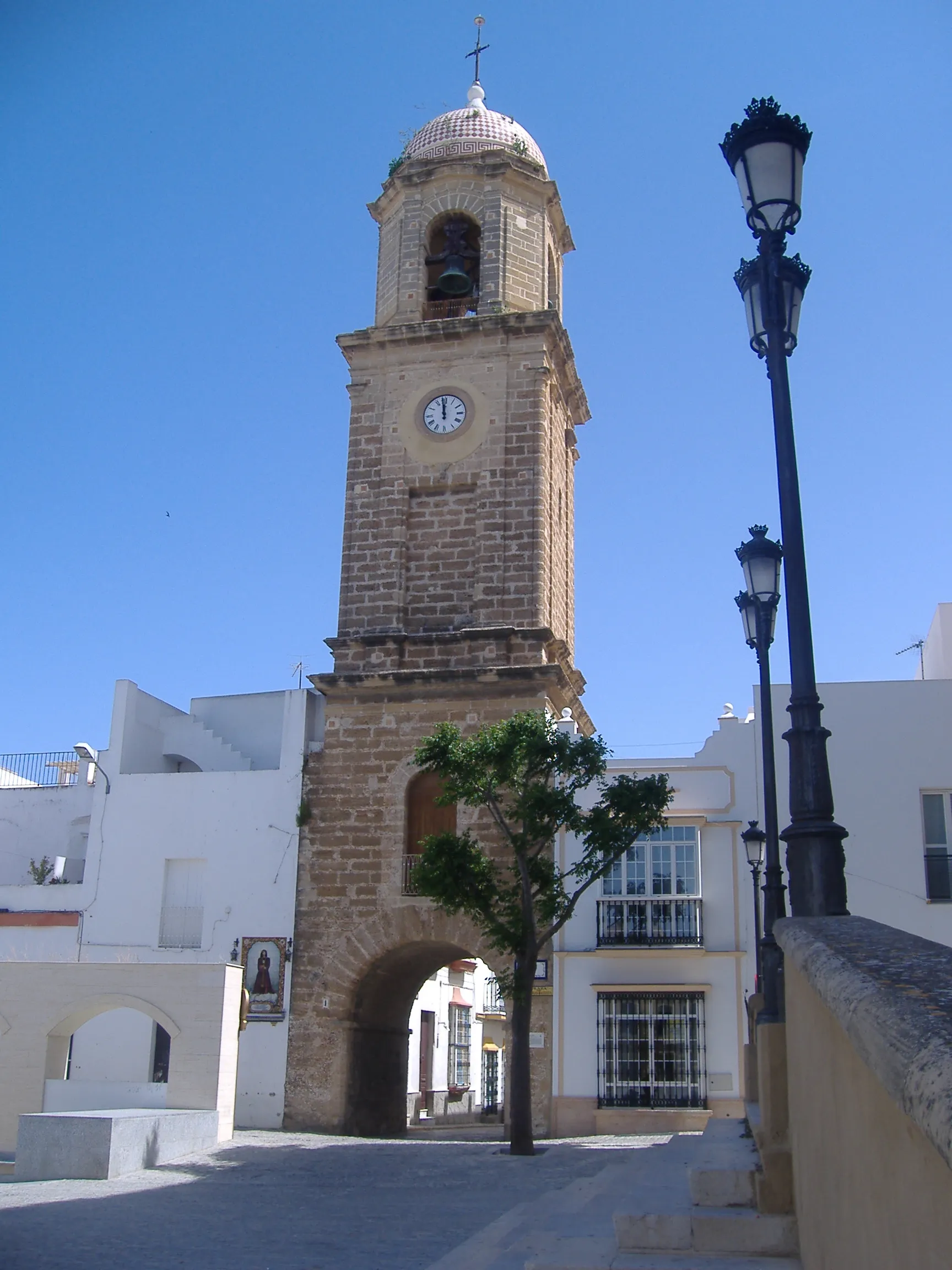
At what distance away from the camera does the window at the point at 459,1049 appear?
100ft

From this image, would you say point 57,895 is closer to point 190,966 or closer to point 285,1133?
point 285,1133

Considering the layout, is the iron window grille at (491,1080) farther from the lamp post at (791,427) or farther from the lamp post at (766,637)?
the lamp post at (791,427)

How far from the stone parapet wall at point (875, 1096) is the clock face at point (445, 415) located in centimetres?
1822

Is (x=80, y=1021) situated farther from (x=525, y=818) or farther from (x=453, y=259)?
(x=453, y=259)

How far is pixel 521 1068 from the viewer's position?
51.0ft

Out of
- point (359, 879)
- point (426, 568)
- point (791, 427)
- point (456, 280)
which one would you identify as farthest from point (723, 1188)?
Result: point (456, 280)

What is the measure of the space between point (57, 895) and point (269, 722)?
18.2ft

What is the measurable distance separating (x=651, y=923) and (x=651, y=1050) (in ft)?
5.99

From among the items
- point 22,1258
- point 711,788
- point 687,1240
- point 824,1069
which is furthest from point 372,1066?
point 824,1069

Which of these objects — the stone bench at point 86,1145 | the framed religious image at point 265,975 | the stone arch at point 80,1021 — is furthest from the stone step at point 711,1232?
the framed religious image at point 265,975

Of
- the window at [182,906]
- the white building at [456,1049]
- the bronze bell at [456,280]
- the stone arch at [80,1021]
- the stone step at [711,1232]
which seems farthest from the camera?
the white building at [456,1049]

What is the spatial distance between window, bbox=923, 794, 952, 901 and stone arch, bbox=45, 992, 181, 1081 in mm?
10843

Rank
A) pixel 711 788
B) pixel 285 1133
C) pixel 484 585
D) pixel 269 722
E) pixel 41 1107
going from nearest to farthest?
pixel 41 1107 → pixel 285 1133 → pixel 711 788 → pixel 484 585 → pixel 269 722

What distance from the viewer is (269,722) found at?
2544cm
